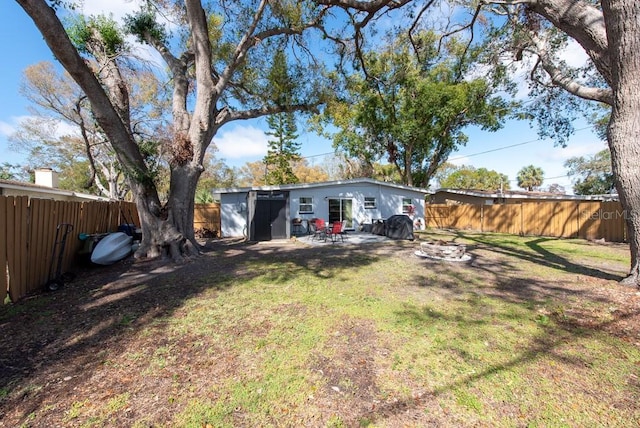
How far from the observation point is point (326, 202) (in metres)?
15.6

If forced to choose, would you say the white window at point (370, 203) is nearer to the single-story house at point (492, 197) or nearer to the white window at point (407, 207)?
the white window at point (407, 207)

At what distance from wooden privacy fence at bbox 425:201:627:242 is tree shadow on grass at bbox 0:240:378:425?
37.5 feet

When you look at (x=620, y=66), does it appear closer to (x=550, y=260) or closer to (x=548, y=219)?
(x=550, y=260)

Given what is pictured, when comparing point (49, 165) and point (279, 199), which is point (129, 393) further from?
point (49, 165)

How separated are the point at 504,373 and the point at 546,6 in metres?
6.83

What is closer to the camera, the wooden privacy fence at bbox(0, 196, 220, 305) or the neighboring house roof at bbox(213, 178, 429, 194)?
the wooden privacy fence at bbox(0, 196, 220, 305)

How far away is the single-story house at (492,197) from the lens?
19.8 m

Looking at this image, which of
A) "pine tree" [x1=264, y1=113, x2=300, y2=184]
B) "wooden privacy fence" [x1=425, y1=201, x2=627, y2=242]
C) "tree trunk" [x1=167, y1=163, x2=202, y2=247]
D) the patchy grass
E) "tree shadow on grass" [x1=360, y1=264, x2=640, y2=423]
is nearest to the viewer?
the patchy grass

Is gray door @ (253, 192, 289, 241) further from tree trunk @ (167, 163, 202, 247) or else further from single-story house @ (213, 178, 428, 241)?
tree trunk @ (167, 163, 202, 247)

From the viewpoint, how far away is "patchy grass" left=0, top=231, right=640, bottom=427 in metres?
2.10

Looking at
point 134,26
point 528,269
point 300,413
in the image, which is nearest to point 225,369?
point 300,413

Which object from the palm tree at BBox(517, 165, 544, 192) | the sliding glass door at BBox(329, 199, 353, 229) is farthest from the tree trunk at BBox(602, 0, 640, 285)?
the palm tree at BBox(517, 165, 544, 192)

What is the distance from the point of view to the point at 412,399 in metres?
2.24

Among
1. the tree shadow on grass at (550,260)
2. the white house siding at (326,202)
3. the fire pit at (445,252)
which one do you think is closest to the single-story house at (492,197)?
the white house siding at (326,202)
